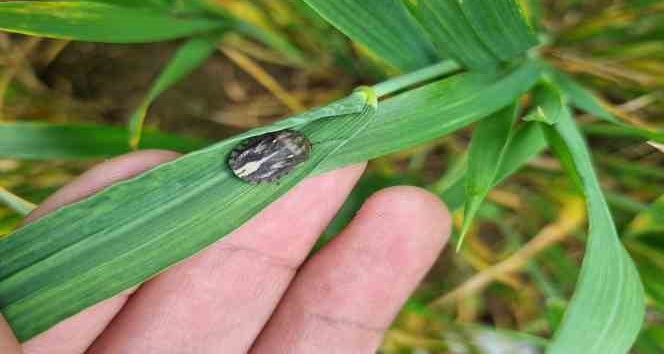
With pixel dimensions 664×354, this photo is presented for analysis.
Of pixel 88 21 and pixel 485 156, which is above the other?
pixel 88 21

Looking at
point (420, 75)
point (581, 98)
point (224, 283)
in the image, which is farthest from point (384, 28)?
point (224, 283)

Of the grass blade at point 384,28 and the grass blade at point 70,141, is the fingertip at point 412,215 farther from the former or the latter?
the grass blade at point 70,141

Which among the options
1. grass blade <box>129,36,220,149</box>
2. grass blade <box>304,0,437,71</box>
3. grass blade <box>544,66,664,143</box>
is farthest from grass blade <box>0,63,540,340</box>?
grass blade <box>544,66,664,143</box>

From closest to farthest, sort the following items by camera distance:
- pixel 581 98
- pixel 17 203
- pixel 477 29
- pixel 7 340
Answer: pixel 7 340
pixel 477 29
pixel 17 203
pixel 581 98

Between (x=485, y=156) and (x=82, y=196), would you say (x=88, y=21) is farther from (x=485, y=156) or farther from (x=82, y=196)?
(x=485, y=156)

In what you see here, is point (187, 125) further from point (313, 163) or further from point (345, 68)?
point (313, 163)

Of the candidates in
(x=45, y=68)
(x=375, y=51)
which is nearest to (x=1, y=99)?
(x=45, y=68)

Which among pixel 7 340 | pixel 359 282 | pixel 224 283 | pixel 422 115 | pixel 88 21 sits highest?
pixel 88 21

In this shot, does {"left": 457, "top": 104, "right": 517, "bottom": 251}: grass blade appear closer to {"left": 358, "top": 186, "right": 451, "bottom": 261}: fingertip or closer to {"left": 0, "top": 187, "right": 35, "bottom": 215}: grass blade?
{"left": 358, "top": 186, "right": 451, "bottom": 261}: fingertip
